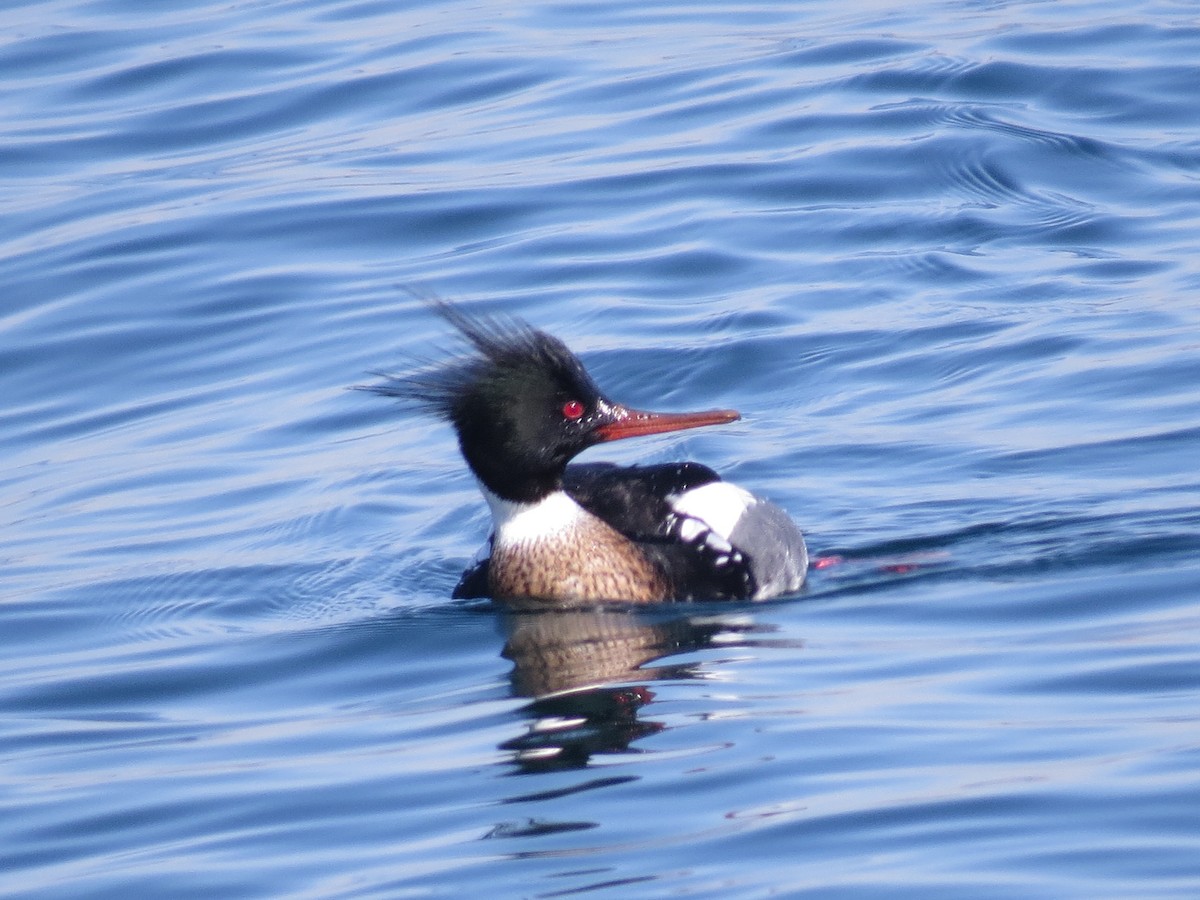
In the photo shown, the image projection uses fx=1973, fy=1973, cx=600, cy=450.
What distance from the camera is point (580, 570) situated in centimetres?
773

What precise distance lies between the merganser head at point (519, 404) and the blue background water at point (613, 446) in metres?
0.66

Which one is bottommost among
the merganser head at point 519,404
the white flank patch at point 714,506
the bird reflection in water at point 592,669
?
the bird reflection in water at point 592,669

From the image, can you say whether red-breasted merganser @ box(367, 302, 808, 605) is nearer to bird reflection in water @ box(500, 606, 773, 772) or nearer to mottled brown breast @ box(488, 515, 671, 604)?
mottled brown breast @ box(488, 515, 671, 604)

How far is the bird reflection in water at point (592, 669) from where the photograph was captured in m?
5.84

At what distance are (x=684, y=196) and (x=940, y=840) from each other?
347 inches

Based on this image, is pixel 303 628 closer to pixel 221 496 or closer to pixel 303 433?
pixel 221 496

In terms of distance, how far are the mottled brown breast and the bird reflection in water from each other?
0.12 metres

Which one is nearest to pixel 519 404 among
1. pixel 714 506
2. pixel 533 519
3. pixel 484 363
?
pixel 484 363

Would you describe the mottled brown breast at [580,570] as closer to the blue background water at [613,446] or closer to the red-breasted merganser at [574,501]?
the red-breasted merganser at [574,501]

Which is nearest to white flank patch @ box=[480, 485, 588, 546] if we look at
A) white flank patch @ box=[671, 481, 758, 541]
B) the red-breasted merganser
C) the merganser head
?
the red-breasted merganser

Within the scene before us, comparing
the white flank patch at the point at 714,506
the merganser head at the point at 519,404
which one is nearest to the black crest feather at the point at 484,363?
the merganser head at the point at 519,404

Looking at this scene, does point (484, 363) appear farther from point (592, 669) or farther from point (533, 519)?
point (592, 669)

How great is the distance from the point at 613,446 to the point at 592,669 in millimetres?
3955

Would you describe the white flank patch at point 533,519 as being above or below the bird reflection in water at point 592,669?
above
